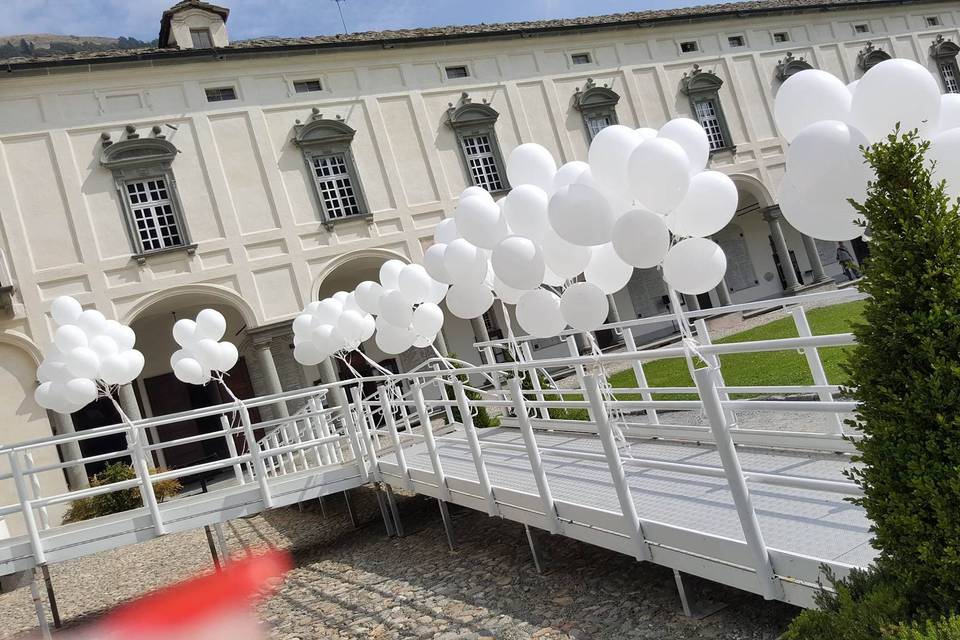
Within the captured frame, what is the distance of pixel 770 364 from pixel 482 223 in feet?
22.9

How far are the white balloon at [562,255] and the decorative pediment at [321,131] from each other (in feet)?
43.8

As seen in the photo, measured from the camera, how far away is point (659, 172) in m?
5.14

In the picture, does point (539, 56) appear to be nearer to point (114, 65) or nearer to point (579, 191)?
point (114, 65)

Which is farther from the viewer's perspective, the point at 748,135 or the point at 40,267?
the point at 748,135

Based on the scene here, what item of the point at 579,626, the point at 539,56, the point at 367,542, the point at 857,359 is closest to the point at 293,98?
the point at 539,56

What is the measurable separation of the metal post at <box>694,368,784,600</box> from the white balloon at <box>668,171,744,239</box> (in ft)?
6.78

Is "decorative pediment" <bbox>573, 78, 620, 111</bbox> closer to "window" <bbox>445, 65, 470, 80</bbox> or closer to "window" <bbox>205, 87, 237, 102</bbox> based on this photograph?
"window" <bbox>445, 65, 470, 80</bbox>

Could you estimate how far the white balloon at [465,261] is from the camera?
311 inches

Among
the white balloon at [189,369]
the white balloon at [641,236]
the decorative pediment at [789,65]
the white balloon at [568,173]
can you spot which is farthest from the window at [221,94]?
the decorative pediment at [789,65]

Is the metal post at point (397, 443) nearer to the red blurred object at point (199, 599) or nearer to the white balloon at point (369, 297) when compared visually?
the red blurred object at point (199, 599)

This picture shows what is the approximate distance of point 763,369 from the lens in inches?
463

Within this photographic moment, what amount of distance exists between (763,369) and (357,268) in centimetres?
1194

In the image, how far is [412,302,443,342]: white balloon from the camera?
31.0 ft

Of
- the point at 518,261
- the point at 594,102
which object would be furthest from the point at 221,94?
the point at 518,261
